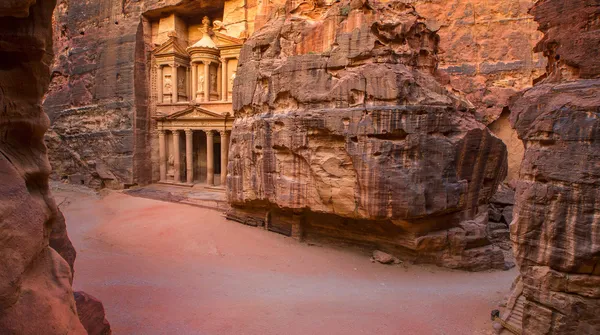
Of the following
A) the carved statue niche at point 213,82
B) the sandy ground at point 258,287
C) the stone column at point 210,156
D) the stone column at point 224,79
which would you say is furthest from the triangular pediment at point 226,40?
the sandy ground at point 258,287

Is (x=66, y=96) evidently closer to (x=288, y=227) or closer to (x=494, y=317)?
(x=288, y=227)

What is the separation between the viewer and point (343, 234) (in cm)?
1061

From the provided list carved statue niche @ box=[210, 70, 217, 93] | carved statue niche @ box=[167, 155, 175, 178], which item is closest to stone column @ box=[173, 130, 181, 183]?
carved statue niche @ box=[167, 155, 175, 178]

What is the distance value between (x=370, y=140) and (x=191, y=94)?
15065mm

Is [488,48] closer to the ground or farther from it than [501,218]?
farther from it

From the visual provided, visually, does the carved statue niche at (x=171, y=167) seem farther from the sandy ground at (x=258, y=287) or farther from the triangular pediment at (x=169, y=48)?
the sandy ground at (x=258, y=287)

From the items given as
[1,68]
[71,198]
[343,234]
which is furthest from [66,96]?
[1,68]

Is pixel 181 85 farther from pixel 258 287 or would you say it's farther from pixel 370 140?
pixel 258 287

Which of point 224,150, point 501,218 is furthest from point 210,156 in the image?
point 501,218

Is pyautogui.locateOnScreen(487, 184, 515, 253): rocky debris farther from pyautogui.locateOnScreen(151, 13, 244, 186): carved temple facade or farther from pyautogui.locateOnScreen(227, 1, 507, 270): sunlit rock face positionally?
pyautogui.locateOnScreen(151, 13, 244, 186): carved temple facade

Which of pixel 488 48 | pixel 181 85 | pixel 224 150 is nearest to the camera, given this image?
pixel 488 48

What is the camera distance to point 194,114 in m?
19.0

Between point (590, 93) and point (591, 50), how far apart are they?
612 mm

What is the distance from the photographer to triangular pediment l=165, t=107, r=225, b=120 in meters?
18.2
